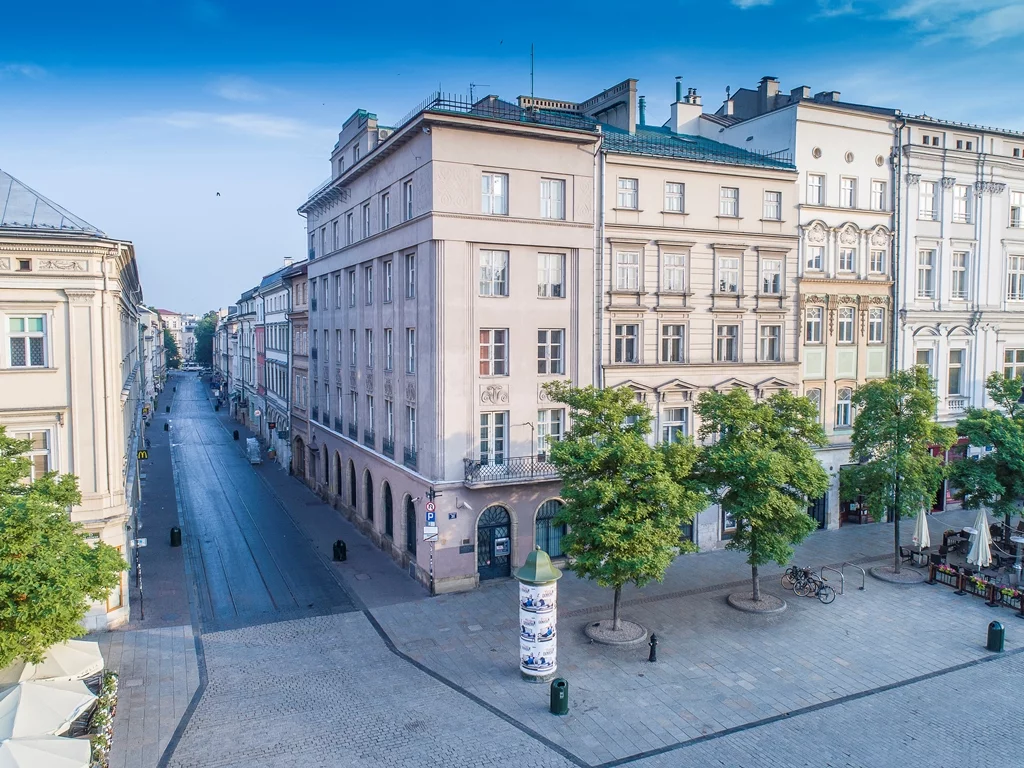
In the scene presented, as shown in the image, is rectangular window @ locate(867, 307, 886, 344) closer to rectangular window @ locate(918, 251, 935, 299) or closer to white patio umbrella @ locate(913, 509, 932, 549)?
rectangular window @ locate(918, 251, 935, 299)

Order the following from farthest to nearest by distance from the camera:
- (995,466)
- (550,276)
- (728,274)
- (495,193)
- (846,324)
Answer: (846,324), (728,274), (995,466), (550,276), (495,193)

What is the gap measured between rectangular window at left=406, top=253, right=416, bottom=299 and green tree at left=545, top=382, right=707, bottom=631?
9.13 meters

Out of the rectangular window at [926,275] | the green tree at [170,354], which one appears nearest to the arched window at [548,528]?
the rectangular window at [926,275]

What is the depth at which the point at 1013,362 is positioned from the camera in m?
40.7

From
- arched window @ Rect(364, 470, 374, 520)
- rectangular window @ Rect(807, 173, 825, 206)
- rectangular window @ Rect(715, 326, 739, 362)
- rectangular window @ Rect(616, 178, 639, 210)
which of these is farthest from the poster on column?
rectangular window @ Rect(807, 173, 825, 206)

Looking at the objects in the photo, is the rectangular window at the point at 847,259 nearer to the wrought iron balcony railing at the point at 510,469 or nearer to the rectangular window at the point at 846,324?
the rectangular window at the point at 846,324

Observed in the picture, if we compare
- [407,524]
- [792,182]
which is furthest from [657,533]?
[792,182]

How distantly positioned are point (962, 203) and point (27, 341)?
41.1m

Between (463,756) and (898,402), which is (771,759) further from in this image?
(898,402)

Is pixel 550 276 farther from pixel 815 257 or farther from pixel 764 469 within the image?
pixel 815 257

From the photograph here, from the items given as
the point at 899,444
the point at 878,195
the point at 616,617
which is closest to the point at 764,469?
the point at 616,617

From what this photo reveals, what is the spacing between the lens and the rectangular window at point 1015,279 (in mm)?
40000

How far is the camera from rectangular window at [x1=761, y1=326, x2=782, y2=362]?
34000 mm

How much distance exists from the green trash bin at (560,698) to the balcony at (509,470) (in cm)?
956
